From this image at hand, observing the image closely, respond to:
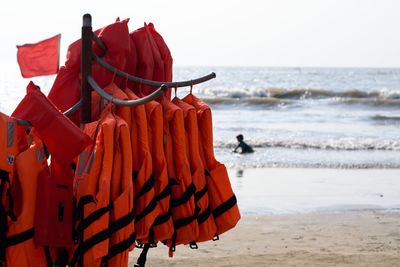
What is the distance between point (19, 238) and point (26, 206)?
0.16 metres

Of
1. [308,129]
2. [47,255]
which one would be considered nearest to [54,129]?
[47,255]

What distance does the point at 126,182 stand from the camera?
3.74 m

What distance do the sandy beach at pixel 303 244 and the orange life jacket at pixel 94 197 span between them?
153 inches

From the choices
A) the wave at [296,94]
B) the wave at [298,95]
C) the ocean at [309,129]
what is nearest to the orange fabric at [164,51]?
the ocean at [309,129]

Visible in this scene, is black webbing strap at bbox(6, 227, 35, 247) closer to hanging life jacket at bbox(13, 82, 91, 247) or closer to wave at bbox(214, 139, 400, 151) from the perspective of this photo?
hanging life jacket at bbox(13, 82, 91, 247)

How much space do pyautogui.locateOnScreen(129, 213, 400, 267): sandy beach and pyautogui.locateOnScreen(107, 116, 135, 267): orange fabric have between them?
3.83 m

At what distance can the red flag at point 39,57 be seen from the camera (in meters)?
4.82

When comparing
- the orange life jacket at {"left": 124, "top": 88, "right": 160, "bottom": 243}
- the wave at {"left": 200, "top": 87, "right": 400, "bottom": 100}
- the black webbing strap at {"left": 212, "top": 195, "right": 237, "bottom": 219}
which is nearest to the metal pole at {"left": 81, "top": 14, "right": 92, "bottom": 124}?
the orange life jacket at {"left": 124, "top": 88, "right": 160, "bottom": 243}

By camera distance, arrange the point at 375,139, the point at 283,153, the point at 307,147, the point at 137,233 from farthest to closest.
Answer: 1. the point at 375,139
2. the point at 307,147
3. the point at 283,153
4. the point at 137,233

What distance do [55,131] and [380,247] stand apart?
6055 millimetres

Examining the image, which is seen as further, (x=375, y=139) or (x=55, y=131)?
(x=375, y=139)

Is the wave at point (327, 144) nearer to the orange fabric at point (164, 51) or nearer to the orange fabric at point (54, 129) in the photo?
the orange fabric at point (164, 51)

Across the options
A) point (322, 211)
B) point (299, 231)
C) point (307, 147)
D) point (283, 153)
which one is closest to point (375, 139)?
point (307, 147)

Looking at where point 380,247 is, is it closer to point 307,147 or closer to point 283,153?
point 283,153
